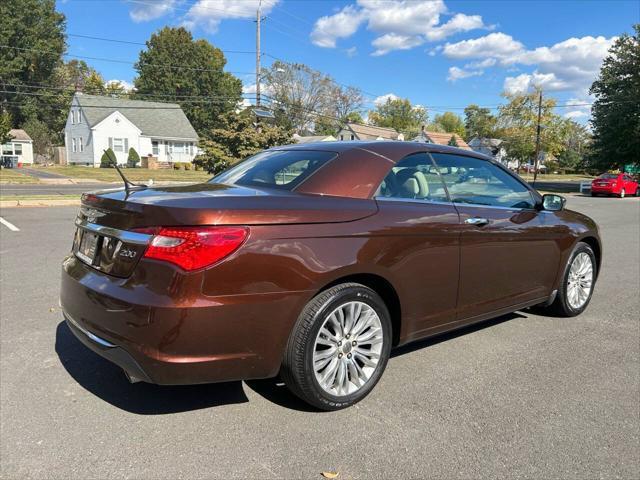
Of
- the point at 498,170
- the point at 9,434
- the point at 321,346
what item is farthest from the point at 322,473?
the point at 498,170

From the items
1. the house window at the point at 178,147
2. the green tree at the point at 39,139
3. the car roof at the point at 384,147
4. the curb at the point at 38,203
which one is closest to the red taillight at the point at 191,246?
the car roof at the point at 384,147

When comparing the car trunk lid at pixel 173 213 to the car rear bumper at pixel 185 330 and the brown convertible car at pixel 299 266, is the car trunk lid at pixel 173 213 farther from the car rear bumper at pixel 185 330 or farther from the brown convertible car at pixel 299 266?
the car rear bumper at pixel 185 330

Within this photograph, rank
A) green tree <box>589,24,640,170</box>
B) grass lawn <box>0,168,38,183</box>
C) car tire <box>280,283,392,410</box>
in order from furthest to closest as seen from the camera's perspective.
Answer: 1. green tree <box>589,24,640,170</box>
2. grass lawn <box>0,168,38,183</box>
3. car tire <box>280,283,392,410</box>

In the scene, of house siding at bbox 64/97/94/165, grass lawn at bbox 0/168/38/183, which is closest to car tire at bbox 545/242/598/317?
grass lawn at bbox 0/168/38/183

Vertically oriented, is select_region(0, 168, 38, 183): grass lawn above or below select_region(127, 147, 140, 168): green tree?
below

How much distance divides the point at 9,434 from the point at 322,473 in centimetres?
174

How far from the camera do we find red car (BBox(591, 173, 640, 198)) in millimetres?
28703

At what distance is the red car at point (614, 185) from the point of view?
28703 millimetres

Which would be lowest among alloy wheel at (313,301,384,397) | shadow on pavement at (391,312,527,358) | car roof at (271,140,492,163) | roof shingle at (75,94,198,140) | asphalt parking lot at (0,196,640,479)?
asphalt parking lot at (0,196,640,479)

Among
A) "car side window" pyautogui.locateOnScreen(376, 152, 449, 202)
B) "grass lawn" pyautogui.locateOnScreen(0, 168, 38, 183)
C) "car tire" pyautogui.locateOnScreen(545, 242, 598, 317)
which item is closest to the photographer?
"car side window" pyautogui.locateOnScreen(376, 152, 449, 202)

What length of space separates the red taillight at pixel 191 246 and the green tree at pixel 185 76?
69.9 metres

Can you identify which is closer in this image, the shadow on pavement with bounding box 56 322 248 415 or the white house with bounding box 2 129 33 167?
the shadow on pavement with bounding box 56 322 248 415

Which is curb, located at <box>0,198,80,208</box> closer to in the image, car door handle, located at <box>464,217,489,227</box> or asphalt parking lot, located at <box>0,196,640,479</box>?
asphalt parking lot, located at <box>0,196,640,479</box>

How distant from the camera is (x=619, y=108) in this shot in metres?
37.0
